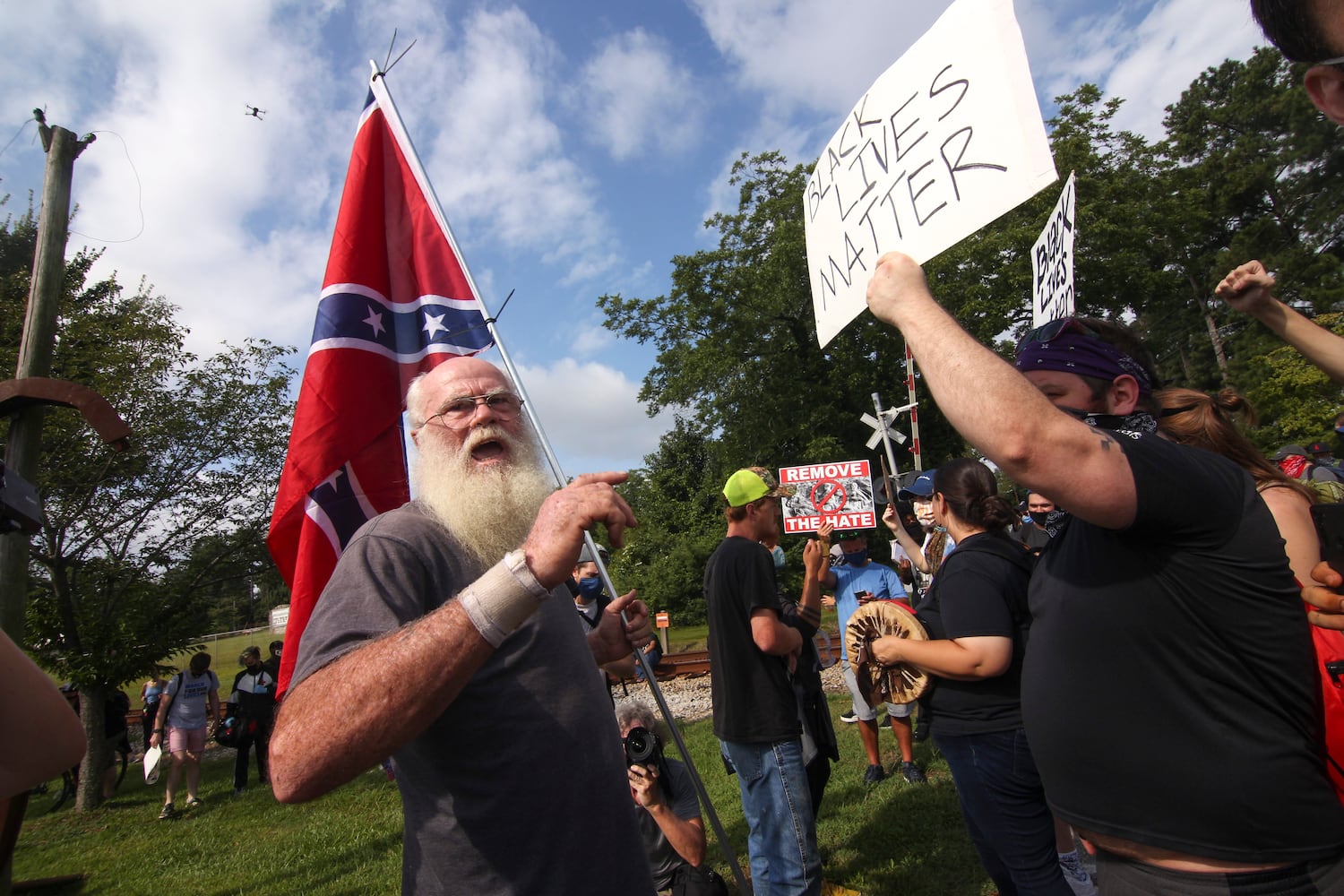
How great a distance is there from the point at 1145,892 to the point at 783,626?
6.98 ft

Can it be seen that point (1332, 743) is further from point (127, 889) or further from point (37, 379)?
point (127, 889)

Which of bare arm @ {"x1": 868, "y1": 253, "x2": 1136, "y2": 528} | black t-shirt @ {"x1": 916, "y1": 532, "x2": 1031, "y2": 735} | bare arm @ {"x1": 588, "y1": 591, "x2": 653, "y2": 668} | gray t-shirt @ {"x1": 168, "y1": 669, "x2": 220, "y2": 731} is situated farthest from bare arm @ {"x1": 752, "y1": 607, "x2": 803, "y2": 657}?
gray t-shirt @ {"x1": 168, "y1": 669, "x2": 220, "y2": 731}

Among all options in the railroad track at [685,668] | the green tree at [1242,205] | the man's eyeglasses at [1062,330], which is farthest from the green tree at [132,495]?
the green tree at [1242,205]

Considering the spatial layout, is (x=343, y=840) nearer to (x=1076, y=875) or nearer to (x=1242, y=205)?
(x=1076, y=875)

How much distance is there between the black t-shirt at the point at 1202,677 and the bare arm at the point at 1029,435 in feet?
0.19

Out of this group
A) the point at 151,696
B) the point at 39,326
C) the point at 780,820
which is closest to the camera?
the point at 39,326

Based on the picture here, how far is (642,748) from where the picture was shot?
337 centimetres

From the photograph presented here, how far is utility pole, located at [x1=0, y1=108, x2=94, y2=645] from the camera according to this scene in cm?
266

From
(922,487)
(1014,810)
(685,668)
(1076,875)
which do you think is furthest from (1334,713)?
(685,668)

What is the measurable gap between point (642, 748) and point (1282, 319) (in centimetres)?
292

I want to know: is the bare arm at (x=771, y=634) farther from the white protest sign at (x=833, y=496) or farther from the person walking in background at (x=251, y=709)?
the person walking in background at (x=251, y=709)

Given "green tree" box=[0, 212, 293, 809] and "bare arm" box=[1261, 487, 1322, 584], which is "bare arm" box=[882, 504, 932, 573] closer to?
"bare arm" box=[1261, 487, 1322, 584]

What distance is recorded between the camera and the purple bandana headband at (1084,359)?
5.33 feet

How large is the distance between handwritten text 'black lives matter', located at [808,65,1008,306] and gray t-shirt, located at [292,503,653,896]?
1371 millimetres
